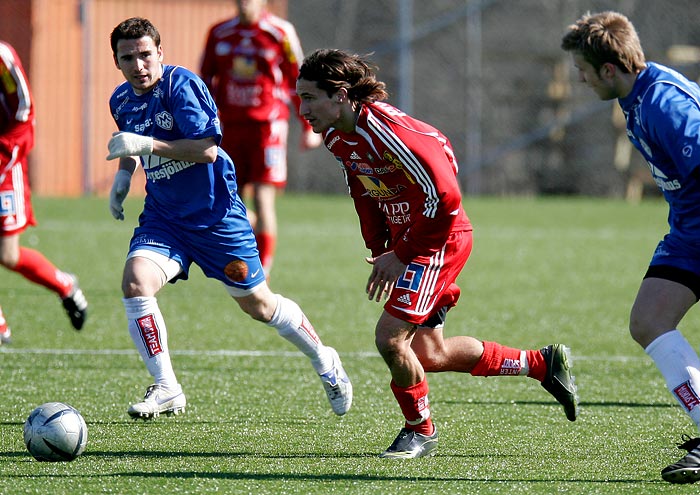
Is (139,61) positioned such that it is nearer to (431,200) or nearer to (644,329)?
(431,200)

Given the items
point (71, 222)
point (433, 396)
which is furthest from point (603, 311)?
point (71, 222)

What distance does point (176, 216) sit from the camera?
15.9 feet

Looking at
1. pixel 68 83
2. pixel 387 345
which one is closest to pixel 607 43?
pixel 387 345

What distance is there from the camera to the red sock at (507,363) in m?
4.75

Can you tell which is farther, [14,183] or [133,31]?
[14,183]

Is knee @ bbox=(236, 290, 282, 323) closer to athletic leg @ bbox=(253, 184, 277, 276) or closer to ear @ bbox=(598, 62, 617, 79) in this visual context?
ear @ bbox=(598, 62, 617, 79)

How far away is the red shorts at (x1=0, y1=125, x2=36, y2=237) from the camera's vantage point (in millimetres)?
6445

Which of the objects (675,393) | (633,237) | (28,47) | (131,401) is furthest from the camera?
(28,47)

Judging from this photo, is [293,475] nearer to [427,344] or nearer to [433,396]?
[427,344]

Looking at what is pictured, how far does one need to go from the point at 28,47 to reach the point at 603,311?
1116 centimetres

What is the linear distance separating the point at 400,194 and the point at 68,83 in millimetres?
13422

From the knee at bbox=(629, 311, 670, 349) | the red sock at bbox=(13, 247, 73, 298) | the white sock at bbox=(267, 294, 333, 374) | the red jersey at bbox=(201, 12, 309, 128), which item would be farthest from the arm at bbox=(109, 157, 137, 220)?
the red jersey at bbox=(201, 12, 309, 128)

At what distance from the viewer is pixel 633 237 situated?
13.2 m

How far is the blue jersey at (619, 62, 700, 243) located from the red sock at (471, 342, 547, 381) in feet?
3.54
